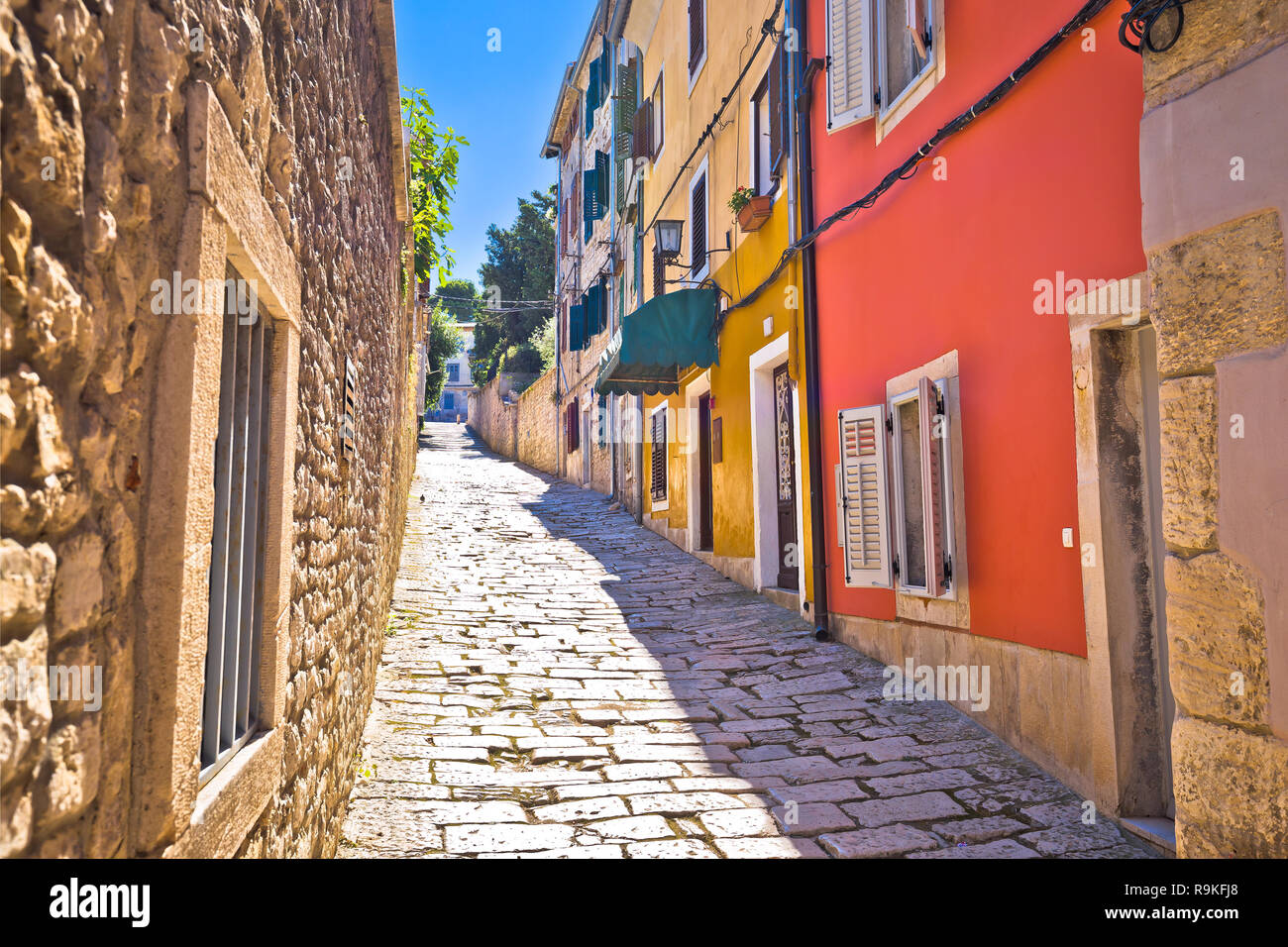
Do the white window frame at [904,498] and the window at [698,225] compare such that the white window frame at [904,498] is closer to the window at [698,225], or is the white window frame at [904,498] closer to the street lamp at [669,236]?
the window at [698,225]

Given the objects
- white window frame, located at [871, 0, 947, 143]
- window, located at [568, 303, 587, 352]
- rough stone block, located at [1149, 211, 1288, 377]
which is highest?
window, located at [568, 303, 587, 352]

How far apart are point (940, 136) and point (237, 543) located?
16.9 feet

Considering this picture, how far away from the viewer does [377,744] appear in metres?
5.20

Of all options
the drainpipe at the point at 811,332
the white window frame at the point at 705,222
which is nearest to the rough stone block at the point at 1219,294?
the drainpipe at the point at 811,332

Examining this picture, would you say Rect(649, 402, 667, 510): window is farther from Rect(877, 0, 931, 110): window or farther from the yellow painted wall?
Rect(877, 0, 931, 110): window

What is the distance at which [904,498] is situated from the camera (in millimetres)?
6266

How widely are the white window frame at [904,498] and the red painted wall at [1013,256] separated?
0.11 metres

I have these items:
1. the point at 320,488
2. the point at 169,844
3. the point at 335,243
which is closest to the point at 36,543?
the point at 169,844

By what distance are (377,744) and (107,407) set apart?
4139 millimetres

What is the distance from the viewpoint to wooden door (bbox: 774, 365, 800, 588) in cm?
952

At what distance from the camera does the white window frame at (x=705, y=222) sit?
11594mm

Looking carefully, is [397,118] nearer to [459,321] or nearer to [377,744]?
[377,744]

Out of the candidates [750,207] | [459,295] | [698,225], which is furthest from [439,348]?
[750,207]

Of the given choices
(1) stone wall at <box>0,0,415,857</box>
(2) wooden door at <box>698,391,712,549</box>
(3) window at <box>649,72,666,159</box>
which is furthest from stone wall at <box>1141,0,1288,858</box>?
(3) window at <box>649,72,666,159</box>
